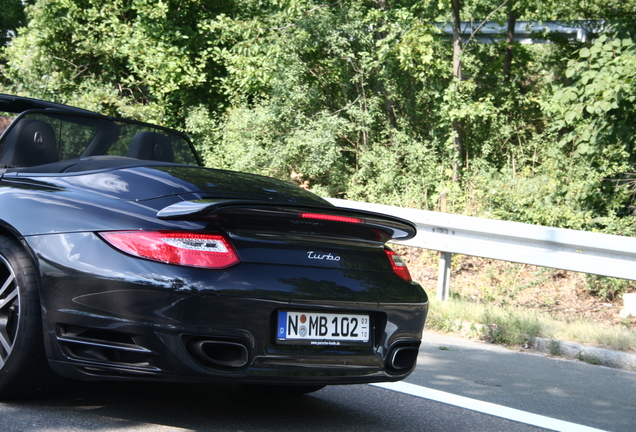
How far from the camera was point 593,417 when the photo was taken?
14.0ft

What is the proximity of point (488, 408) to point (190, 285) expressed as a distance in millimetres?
2005

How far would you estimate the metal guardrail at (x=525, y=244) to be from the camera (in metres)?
6.51

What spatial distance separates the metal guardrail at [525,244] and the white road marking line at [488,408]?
265cm

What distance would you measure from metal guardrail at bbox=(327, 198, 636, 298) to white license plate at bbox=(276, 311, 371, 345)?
3.65 m

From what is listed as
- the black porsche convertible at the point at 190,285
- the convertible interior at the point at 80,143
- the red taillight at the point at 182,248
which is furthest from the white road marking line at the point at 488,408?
the convertible interior at the point at 80,143

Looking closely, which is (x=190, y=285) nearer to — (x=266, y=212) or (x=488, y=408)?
(x=266, y=212)

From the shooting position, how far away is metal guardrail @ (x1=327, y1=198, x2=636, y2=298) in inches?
256

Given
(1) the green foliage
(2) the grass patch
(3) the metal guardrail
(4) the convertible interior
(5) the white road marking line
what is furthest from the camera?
(1) the green foliage

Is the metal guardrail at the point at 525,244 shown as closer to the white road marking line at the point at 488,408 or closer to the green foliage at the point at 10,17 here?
the white road marking line at the point at 488,408

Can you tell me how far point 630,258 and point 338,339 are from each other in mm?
3899

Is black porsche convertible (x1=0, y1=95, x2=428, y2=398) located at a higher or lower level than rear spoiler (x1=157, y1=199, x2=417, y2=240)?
lower

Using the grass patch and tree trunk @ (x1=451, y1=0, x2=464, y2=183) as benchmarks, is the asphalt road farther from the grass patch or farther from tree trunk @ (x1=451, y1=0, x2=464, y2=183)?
tree trunk @ (x1=451, y1=0, x2=464, y2=183)

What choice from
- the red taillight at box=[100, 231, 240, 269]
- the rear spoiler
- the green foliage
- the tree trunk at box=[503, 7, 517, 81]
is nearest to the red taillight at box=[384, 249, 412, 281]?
the rear spoiler

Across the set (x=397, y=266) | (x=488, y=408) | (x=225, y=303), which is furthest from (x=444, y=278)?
(x=225, y=303)
